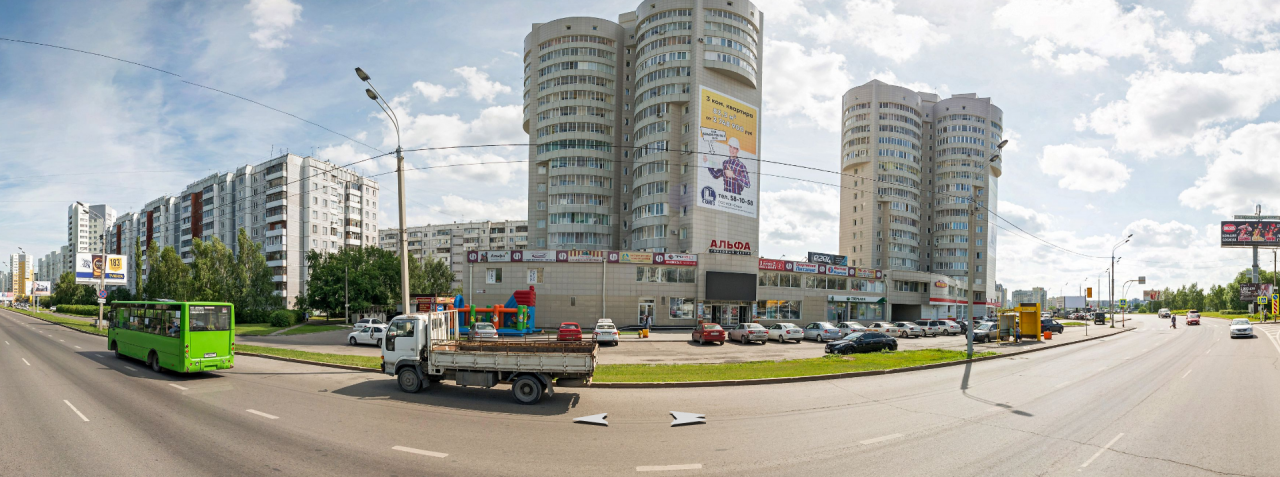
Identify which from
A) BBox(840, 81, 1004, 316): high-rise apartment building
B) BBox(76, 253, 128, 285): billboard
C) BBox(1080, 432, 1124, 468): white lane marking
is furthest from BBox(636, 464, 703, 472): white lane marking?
BBox(840, 81, 1004, 316): high-rise apartment building

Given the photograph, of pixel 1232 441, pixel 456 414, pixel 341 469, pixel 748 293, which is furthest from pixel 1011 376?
pixel 748 293

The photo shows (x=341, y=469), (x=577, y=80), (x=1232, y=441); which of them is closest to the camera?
(x=341, y=469)

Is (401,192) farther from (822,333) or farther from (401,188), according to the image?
(822,333)

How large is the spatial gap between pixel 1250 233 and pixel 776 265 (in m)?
75.6

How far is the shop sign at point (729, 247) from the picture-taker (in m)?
65.3

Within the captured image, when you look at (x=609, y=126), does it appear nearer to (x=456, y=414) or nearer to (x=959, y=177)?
(x=456, y=414)

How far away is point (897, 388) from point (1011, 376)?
22.3ft

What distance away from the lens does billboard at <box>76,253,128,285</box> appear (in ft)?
174

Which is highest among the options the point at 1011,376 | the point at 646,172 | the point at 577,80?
the point at 577,80

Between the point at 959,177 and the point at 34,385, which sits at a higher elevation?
the point at 959,177

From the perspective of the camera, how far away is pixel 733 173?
67.5 metres

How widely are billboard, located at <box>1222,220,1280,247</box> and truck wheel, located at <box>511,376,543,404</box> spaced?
4380 inches

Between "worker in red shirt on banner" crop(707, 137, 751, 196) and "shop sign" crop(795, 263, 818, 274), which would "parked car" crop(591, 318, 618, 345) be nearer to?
"shop sign" crop(795, 263, 818, 274)

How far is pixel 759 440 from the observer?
10961 mm
